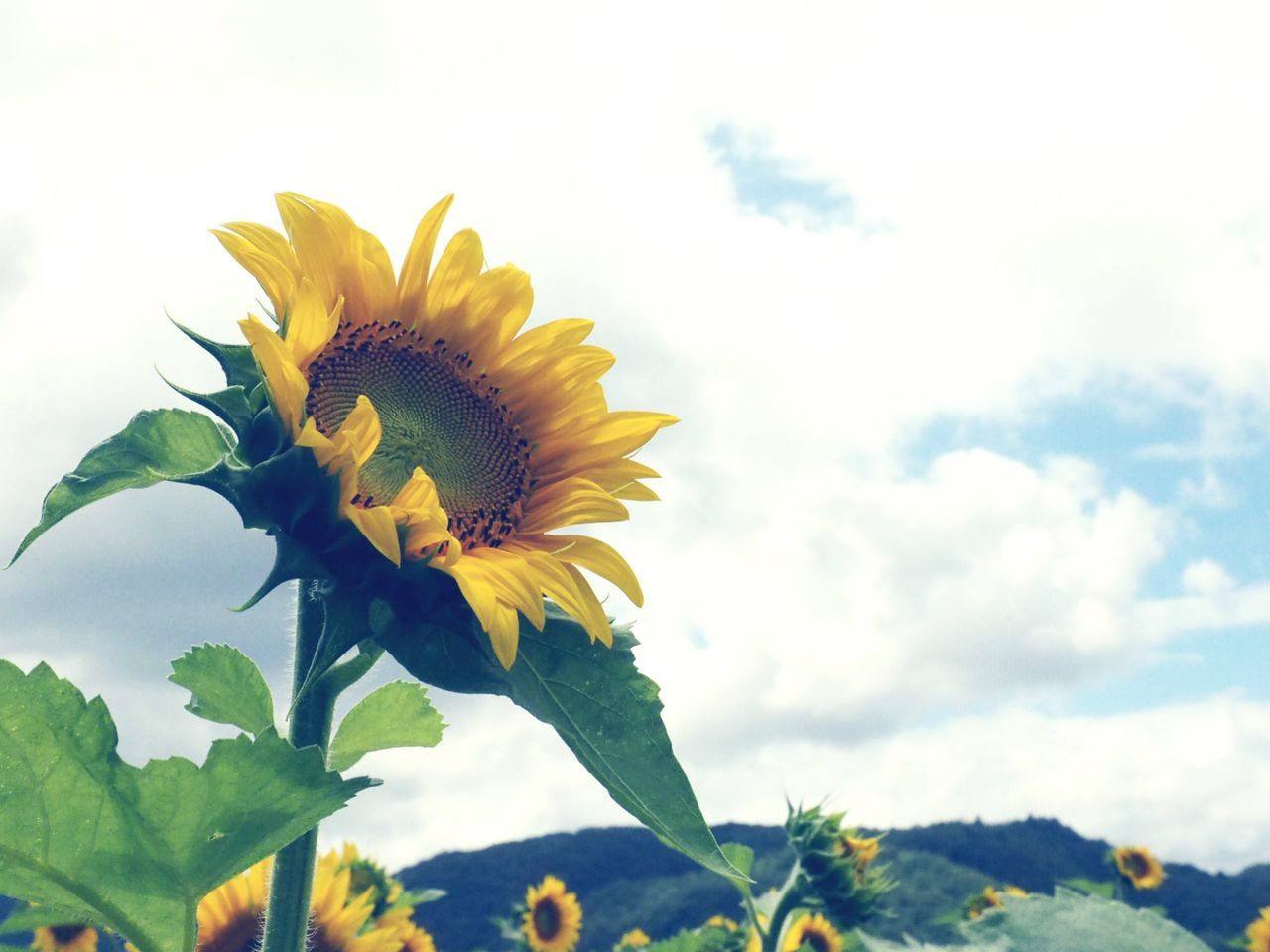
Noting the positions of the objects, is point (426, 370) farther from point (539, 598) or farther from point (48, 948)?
point (48, 948)

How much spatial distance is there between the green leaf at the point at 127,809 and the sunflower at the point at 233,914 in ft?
6.80

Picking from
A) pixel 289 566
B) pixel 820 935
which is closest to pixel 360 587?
pixel 289 566

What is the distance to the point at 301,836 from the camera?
1404 millimetres

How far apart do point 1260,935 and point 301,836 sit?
8.59m

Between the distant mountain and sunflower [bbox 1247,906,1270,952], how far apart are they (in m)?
10.8

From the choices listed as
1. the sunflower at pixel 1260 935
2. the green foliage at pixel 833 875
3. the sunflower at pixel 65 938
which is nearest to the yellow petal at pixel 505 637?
the green foliage at pixel 833 875

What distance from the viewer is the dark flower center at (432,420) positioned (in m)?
1.85

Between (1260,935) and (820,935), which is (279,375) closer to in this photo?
(820,935)

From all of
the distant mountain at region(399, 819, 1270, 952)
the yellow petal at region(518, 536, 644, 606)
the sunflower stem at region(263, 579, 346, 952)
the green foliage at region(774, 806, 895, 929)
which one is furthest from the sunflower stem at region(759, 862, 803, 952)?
the distant mountain at region(399, 819, 1270, 952)

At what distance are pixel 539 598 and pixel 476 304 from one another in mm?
678

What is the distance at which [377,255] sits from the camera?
1.95 metres

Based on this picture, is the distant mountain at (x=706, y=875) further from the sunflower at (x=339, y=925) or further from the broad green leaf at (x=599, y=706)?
the broad green leaf at (x=599, y=706)

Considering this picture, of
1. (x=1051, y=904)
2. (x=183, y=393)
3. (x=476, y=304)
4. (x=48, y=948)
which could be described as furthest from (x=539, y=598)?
(x=48, y=948)

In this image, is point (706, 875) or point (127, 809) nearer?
point (127, 809)
